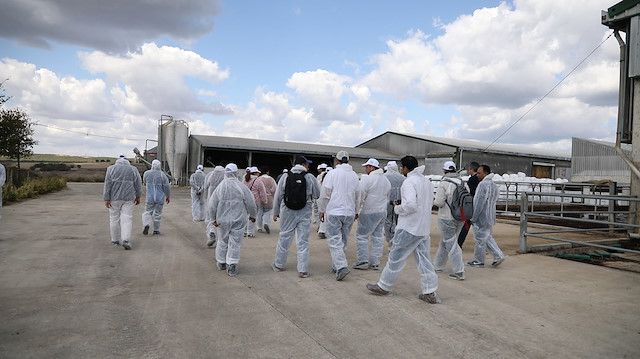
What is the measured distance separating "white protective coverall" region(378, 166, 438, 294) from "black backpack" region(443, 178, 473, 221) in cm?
115

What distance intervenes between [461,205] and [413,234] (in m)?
1.47

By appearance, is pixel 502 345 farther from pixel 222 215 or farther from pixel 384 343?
pixel 222 215

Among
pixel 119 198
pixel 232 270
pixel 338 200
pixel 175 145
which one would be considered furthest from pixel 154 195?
pixel 175 145


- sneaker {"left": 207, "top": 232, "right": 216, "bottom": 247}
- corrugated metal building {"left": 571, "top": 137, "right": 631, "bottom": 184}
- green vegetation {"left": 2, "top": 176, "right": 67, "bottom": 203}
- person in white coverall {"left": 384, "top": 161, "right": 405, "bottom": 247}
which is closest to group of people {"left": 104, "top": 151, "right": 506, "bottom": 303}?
person in white coverall {"left": 384, "top": 161, "right": 405, "bottom": 247}

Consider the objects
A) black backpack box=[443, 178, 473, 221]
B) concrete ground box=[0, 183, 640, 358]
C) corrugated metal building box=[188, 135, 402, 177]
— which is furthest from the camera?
corrugated metal building box=[188, 135, 402, 177]

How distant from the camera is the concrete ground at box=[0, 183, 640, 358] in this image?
3.93m

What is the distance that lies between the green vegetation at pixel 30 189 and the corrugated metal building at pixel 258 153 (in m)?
9.01

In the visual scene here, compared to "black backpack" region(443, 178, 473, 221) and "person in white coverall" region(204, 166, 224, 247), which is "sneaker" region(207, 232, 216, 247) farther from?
"black backpack" region(443, 178, 473, 221)

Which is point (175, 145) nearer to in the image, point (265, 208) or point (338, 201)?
point (265, 208)

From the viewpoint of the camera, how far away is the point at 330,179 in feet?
22.7

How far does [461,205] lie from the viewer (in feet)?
21.4

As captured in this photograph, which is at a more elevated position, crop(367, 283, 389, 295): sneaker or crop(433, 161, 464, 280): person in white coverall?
crop(433, 161, 464, 280): person in white coverall

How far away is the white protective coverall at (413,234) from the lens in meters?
→ 5.41

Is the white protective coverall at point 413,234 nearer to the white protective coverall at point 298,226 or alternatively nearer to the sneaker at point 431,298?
the sneaker at point 431,298
